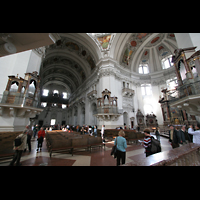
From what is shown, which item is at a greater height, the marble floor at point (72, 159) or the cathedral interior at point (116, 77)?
the cathedral interior at point (116, 77)

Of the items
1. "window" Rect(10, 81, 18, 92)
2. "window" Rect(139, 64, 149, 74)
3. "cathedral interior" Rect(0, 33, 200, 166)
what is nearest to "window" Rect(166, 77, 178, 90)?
"cathedral interior" Rect(0, 33, 200, 166)

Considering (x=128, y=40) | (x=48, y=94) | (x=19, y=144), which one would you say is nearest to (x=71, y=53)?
(x=128, y=40)

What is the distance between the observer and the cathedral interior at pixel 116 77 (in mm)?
5855

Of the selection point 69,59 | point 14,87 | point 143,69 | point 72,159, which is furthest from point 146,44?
point 72,159

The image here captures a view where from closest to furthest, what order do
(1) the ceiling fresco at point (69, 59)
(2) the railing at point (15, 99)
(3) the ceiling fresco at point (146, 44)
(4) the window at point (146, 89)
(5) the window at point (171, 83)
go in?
(2) the railing at point (15, 99)
(5) the window at point (171, 83)
(3) the ceiling fresco at point (146, 44)
(1) the ceiling fresco at point (69, 59)
(4) the window at point (146, 89)

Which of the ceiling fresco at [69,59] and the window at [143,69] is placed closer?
the ceiling fresco at [69,59]

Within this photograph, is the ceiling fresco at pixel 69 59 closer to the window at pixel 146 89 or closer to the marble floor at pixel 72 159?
the window at pixel 146 89

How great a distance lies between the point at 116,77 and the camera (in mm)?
14898

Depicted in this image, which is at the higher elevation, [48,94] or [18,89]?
[48,94]

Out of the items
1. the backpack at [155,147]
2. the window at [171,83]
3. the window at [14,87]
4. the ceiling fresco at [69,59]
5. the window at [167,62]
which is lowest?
the backpack at [155,147]

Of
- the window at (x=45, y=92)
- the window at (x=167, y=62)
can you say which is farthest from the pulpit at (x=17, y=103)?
the window at (x=45, y=92)
